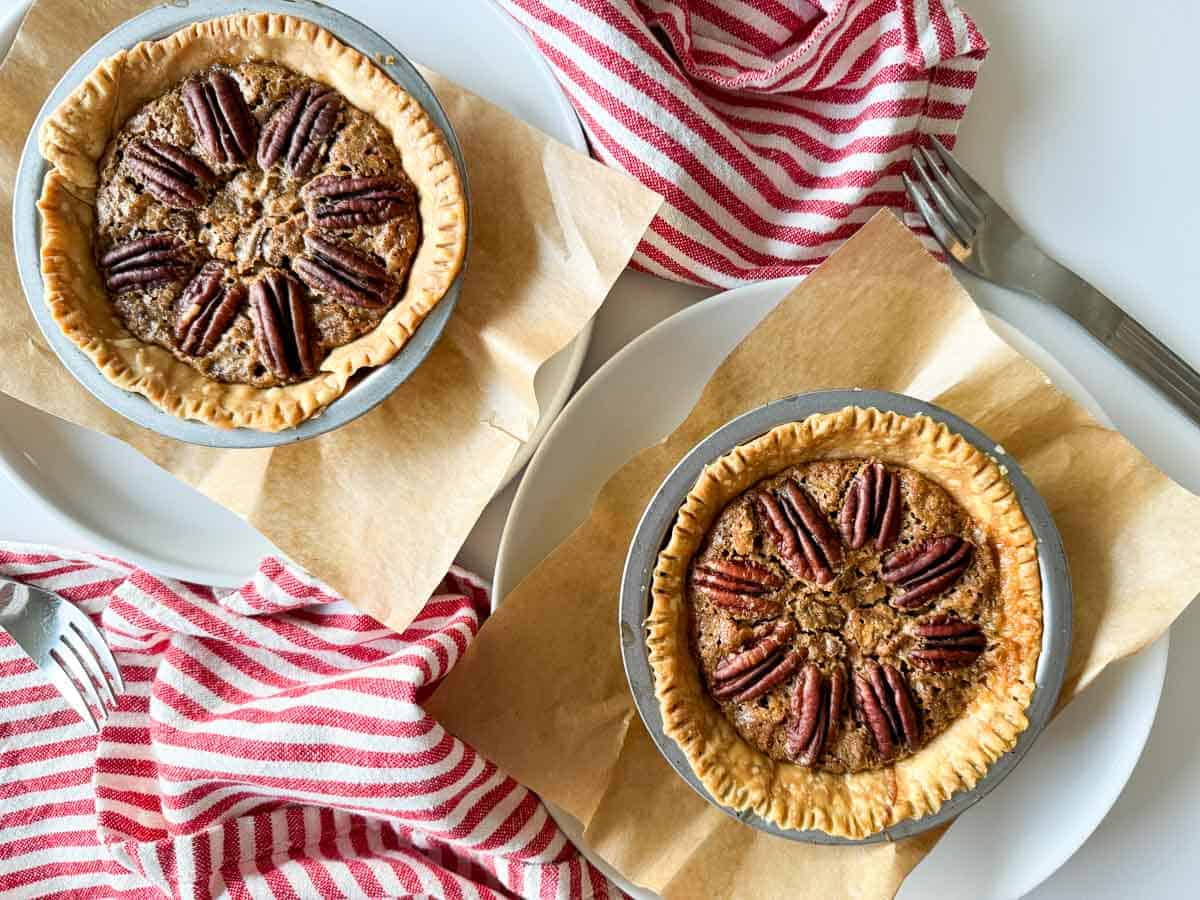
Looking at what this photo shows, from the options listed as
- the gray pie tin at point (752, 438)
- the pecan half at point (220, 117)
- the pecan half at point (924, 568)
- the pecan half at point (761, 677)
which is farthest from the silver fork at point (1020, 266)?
the pecan half at point (220, 117)

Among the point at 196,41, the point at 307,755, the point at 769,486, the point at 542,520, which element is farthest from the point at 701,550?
the point at 196,41

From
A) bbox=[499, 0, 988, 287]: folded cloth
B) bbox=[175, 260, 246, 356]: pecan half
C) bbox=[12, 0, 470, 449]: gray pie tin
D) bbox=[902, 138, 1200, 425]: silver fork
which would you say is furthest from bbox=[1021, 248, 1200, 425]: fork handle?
bbox=[175, 260, 246, 356]: pecan half

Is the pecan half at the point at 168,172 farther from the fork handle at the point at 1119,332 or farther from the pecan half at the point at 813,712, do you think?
the fork handle at the point at 1119,332

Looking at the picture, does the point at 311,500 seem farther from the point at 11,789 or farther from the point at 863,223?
the point at 863,223

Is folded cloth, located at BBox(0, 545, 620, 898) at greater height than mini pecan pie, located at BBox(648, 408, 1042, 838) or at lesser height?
lesser

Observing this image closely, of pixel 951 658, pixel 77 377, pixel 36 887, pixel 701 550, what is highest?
pixel 951 658

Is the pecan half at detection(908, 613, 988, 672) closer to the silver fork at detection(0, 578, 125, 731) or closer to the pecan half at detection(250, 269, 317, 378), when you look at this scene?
the pecan half at detection(250, 269, 317, 378)

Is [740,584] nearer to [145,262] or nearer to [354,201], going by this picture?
[354,201]
